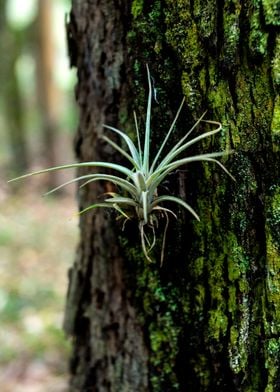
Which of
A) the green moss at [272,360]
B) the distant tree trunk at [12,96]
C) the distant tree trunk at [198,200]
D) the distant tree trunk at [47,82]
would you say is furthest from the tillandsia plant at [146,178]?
the distant tree trunk at [12,96]

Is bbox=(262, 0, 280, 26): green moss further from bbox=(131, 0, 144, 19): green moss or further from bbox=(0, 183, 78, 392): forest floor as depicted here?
bbox=(0, 183, 78, 392): forest floor

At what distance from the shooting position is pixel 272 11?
1190 mm

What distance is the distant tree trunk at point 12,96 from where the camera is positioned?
9.57m

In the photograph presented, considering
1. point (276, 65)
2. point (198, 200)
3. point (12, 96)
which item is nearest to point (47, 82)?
point (12, 96)

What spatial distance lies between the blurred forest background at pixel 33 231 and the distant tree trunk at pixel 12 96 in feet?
0.06

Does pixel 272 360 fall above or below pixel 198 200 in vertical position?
below

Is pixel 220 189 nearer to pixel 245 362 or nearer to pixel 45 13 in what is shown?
pixel 245 362

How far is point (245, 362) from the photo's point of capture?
1.36 metres

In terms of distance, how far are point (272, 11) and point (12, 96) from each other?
931 cm

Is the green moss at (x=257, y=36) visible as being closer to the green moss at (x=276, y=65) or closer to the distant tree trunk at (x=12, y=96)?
the green moss at (x=276, y=65)

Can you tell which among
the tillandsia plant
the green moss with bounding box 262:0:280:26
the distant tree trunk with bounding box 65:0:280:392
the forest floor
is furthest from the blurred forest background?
the green moss with bounding box 262:0:280:26

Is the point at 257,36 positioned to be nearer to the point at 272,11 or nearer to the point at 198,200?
the point at 272,11

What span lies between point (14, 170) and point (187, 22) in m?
9.72

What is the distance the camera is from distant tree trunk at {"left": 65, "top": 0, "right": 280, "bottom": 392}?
1258mm
